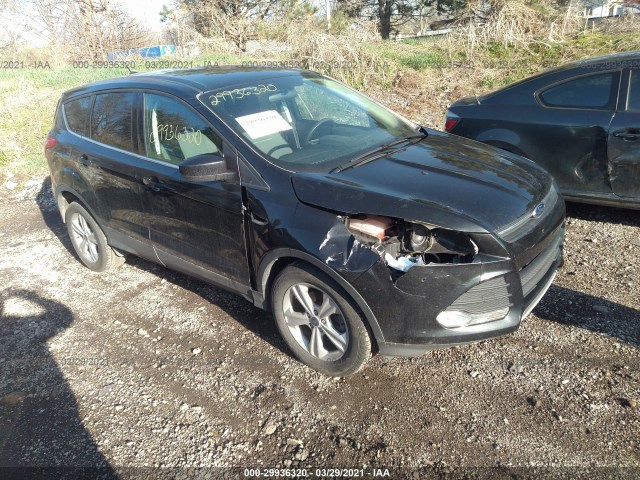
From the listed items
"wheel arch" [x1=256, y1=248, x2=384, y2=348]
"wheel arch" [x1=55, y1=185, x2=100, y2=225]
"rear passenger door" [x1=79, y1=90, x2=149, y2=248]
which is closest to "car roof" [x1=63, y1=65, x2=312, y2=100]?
"rear passenger door" [x1=79, y1=90, x2=149, y2=248]

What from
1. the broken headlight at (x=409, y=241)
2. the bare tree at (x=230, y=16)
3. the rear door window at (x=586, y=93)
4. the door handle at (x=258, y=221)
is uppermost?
the bare tree at (x=230, y=16)

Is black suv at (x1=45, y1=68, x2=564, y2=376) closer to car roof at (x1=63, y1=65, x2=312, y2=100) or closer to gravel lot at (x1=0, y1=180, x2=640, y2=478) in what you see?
car roof at (x1=63, y1=65, x2=312, y2=100)

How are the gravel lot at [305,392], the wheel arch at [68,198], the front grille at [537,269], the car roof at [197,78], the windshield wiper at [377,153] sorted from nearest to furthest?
Answer: the gravel lot at [305,392] → the front grille at [537,269] → the windshield wiper at [377,153] → the car roof at [197,78] → the wheel arch at [68,198]

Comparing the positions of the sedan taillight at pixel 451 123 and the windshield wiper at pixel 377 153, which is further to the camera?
the sedan taillight at pixel 451 123

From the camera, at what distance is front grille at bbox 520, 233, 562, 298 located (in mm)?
2600

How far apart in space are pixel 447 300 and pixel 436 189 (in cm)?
64

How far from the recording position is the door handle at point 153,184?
11.3ft

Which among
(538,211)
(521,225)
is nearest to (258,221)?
(521,225)

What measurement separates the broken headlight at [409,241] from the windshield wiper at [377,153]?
0.42m

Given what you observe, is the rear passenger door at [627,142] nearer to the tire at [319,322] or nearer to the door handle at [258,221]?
the tire at [319,322]

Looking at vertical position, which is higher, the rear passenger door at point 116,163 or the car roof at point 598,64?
the car roof at point 598,64

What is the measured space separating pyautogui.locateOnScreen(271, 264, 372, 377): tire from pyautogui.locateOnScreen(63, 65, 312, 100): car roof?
1546 mm

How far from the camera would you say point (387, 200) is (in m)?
2.58

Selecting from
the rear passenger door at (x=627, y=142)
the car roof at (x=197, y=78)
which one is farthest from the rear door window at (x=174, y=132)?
the rear passenger door at (x=627, y=142)
